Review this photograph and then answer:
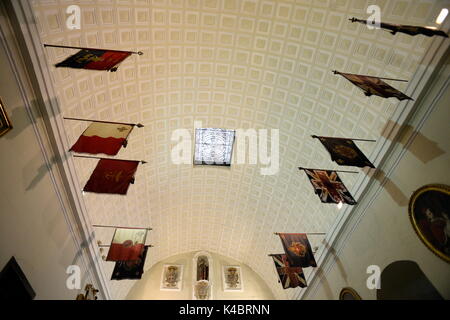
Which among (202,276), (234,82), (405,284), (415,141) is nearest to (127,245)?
(234,82)

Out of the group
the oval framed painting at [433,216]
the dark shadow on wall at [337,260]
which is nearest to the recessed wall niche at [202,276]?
the dark shadow on wall at [337,260]

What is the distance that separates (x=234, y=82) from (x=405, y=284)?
8855mm

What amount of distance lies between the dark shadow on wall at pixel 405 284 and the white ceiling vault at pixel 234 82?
3129 millimetres

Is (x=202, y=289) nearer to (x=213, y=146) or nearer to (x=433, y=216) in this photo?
(x=213, y=146)

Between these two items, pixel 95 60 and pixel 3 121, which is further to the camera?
pixel 95 60

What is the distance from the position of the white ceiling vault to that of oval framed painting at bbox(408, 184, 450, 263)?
2480 mm

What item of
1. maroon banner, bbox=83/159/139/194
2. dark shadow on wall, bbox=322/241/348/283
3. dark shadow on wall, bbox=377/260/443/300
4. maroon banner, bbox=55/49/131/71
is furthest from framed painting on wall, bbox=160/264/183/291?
Result: maroon banner, bbox=55/49/131/71

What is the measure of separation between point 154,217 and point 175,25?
9.67m

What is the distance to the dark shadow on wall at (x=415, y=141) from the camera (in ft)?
23.6

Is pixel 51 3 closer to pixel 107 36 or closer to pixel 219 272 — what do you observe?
pixel 107 36

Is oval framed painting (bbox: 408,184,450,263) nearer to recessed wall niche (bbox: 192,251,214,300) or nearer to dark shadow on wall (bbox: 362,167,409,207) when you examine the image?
dark shadow on wall (bbox: 362,167,409,207)

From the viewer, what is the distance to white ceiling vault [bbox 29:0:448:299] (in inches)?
321

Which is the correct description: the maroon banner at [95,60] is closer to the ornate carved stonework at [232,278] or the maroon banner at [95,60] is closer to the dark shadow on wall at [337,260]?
the dark shadow on wall at [337,260]

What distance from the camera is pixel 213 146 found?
13.6m
